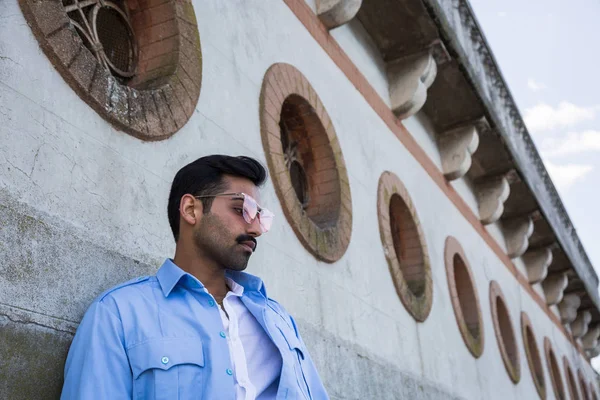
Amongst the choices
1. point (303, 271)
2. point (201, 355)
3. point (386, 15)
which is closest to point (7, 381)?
point (201, 355)

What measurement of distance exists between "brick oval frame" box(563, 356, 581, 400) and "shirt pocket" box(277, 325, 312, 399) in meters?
12.1

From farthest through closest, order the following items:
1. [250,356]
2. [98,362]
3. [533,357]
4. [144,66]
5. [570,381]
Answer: [570,381] → [533,357] → [144,66] → [250,356] → [98,362]

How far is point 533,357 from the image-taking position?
10938 mm

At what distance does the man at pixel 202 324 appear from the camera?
202 centimetres

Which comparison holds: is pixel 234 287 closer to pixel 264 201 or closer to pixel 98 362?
pixel 98 362

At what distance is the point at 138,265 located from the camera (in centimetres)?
273

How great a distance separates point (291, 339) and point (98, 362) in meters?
0.78

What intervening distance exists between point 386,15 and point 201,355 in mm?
4981

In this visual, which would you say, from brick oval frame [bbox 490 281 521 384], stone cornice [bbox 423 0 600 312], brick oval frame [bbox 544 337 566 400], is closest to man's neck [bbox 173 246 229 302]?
stone cornice [bbox 423 0 600 312]

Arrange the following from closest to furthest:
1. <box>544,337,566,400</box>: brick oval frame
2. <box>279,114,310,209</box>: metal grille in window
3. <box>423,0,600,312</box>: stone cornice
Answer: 1. <box>279,114,310,209</box>: metal grille in window
2. <box>423,0,600,312</box>: stone cornice
3. <box>544,337,566,400</box>: brick oval frame

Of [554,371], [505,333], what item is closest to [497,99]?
[505,333]

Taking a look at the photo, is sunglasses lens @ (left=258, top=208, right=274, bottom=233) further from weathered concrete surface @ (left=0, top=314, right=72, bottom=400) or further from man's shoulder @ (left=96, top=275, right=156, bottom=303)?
weathered concrete surface @ (left=0, top=314, right=72, bottom=400)

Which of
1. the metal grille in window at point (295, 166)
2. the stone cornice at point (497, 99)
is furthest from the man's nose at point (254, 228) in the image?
the stone cornice at point (497, 99)

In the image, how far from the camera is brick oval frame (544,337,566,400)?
11.8m
